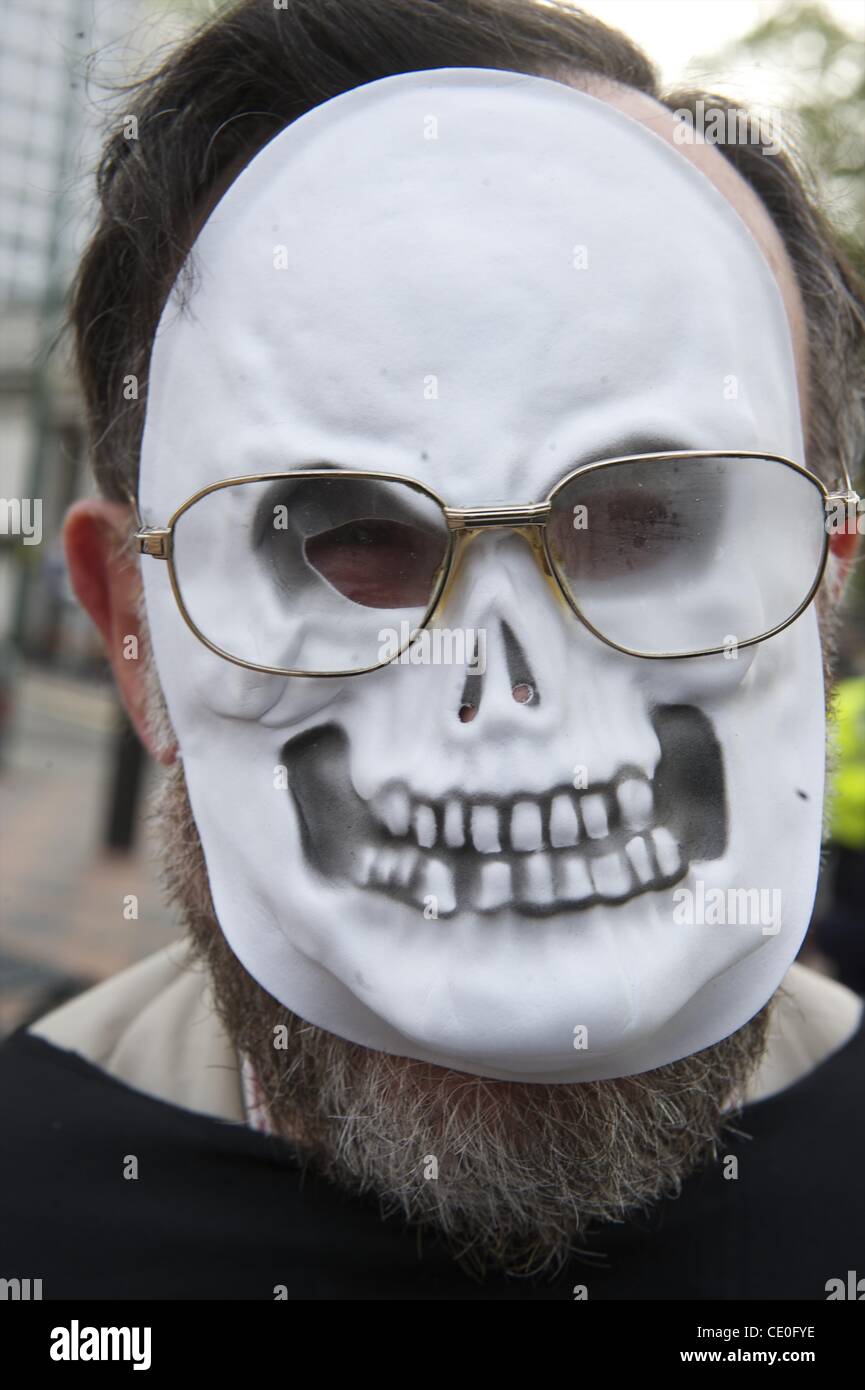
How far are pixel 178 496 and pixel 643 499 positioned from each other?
54 cm

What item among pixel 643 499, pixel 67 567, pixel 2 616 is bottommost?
pixel 643 499

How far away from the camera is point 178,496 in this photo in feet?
4.58

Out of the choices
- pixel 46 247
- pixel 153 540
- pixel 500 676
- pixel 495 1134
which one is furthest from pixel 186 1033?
pixel 46 247

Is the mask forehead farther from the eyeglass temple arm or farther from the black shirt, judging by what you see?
the black shirt

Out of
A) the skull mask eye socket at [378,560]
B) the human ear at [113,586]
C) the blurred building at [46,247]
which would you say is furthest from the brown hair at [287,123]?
the skull mask eye socket at [378,560]

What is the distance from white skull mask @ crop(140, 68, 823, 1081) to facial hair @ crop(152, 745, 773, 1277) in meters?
0.08

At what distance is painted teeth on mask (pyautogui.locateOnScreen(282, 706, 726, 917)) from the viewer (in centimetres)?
120

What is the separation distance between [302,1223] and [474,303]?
3.68ft

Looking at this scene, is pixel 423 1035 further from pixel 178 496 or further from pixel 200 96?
pixel 200 96

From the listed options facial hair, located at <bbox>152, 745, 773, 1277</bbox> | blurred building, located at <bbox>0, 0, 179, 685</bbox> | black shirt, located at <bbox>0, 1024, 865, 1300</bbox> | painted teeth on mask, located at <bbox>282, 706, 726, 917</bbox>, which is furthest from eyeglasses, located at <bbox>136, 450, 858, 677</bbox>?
black shirt, located at <bbox>0, 1024, 865, 1300</bbox>

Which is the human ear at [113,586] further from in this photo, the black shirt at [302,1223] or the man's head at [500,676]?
the black shirt at [302,1223]

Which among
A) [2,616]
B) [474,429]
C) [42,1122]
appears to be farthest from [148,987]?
[2,616]

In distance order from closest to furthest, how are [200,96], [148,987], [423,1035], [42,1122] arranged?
1. [423,1035]
2. [200,96]
3. [42,1122]
4. [148,987]

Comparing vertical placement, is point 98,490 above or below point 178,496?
above
